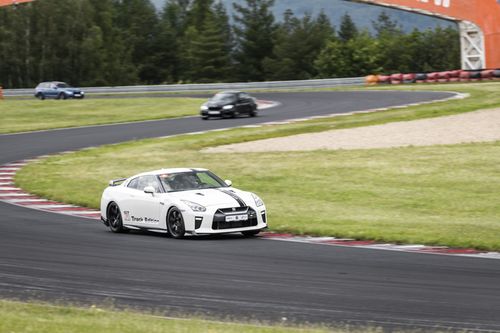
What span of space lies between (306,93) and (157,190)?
134 feet

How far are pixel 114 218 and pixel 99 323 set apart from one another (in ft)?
30.2

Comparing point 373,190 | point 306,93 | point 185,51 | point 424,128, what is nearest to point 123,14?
point 185,51

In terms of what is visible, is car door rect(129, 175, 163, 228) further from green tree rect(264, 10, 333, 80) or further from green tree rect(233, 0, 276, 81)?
green tree rect(233, 0, 276, 81)

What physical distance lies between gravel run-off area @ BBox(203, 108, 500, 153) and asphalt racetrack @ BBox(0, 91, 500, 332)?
42.9 feet

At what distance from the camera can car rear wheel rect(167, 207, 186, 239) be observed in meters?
15.8

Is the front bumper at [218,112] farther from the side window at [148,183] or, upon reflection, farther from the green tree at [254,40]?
the green tree at [254,40]

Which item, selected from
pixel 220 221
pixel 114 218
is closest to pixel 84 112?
pixel 114 218

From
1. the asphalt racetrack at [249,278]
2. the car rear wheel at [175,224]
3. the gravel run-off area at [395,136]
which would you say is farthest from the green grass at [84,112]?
the asphalt racetrack at [249,278]

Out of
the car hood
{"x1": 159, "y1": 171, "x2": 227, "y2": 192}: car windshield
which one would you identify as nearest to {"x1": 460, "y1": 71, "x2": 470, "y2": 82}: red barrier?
{"x1": 159, "y1": 171, "x2": 227, "y2": 192}: car windshield

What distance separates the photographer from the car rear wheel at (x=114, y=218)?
56.1 ft

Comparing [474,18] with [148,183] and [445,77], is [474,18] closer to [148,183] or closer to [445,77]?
[445,77]

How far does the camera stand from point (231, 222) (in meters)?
15.6

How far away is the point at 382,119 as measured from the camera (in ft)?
122

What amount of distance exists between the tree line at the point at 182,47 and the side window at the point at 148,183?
7739 centimetres
